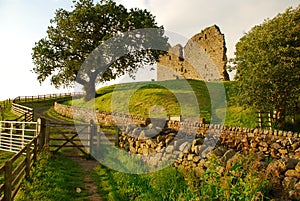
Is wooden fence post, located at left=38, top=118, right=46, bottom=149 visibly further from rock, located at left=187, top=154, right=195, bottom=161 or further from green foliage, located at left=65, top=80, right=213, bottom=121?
green foliage, located at left=65, top=80, right=213, bottom=121

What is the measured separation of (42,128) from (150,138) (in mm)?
5981

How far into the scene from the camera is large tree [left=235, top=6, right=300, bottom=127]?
55.9 ft

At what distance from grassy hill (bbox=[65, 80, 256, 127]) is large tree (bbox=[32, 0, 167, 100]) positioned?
159 inches

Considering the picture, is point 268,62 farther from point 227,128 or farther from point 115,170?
point 115,170

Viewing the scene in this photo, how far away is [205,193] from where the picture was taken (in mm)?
5855

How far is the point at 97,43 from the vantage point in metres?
35.8

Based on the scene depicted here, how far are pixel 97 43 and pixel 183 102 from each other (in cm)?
1403

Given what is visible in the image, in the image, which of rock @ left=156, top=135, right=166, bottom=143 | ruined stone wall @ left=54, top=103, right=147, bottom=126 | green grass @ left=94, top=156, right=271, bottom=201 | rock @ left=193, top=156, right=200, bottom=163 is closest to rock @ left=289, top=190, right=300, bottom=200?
green grass @ left=94, top=156, right=271, bottom=201

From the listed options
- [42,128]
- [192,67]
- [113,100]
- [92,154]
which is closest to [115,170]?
[92,154]

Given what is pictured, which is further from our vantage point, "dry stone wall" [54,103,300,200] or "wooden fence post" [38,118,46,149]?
"wooden fence post" [38,118,46,149]

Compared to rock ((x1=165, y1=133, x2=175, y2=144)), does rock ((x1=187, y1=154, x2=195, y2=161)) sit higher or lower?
lower

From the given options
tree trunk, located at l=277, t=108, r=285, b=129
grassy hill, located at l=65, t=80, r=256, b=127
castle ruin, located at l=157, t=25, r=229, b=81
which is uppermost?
castle ruin, located at l=157, t=25, r=229, b=81

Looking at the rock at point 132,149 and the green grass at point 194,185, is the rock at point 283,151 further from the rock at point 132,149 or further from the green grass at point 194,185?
the green grass at point 194,185

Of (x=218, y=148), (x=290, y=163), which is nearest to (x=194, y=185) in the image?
(x=218, y=148)
